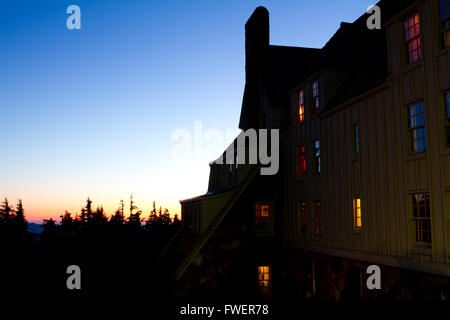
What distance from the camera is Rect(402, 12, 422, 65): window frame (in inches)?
494

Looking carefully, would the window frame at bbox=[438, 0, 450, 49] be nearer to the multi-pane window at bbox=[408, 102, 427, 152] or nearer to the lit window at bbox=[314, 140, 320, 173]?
the multi-pane window at bbox=[408, 102, 427, 152]

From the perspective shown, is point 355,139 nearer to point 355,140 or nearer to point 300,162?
point 355,140

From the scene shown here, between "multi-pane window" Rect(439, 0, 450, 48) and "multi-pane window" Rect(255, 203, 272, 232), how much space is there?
521 inches

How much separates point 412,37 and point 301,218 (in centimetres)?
1055

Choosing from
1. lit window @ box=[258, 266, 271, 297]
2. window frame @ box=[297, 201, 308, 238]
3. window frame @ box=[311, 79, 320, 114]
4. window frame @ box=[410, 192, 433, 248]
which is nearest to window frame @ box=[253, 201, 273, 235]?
lit window @ box=[258, 266, 271, 297]

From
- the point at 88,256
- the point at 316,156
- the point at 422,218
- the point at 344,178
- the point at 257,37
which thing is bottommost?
A: the point at 88,256

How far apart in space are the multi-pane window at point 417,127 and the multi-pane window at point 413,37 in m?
1.53

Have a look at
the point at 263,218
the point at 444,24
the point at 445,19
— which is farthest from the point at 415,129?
the point at 263,218

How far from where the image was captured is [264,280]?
22172 millimetres

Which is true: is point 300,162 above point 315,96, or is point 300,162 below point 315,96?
below

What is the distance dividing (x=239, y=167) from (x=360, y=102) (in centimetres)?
1321

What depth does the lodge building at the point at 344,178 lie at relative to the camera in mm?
11961

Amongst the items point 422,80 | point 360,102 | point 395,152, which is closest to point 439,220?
point 395,152

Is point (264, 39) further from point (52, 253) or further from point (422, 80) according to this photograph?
point (52, 253)
